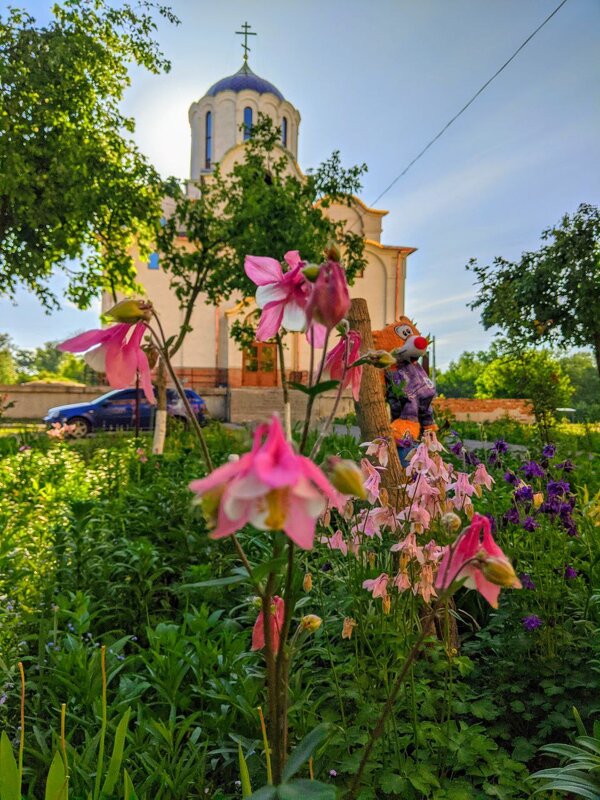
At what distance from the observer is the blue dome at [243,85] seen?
29.3 metres

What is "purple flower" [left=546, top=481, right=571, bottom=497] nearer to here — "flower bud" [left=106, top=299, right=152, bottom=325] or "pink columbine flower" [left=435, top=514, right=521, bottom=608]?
"pink columbine flower" [left=435, top=514, right=521, bottom=608]

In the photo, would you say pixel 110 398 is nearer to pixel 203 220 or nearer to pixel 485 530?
pixel 203 220

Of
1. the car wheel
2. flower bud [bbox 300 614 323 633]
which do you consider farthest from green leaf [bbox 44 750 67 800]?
the car wheel

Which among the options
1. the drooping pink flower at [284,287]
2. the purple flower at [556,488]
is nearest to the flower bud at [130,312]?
the drooping pink flower at [284,287]

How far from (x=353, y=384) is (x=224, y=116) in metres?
32.2

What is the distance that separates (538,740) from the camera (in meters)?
2.07

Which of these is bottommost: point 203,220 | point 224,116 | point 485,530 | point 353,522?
point 353,522

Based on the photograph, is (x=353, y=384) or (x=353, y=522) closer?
(x=353, y=384)

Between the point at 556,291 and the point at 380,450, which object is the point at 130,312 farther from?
the point at 556,291

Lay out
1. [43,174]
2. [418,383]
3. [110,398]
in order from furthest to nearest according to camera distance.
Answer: [110,398], [43,174], [418,383]

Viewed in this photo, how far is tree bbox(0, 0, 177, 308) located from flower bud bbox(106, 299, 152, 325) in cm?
887

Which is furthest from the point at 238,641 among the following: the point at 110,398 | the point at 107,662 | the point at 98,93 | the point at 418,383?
the point at 110,398

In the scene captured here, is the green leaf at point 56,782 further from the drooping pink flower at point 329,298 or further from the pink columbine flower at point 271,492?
the drooping pink flower at point 329,298

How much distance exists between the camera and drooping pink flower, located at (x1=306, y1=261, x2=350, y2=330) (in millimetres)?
829
